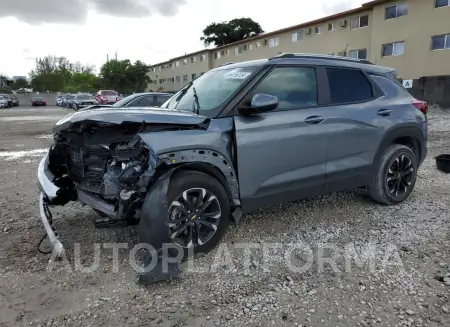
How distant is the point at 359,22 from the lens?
26.9 m

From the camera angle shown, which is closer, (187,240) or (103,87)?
(187,240)

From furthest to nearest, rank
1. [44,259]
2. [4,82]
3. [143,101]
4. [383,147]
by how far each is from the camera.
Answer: [4,82] → [143,101] → [383,147] → [44,259]

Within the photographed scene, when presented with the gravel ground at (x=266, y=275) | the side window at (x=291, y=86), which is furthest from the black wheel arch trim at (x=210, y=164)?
the side window at (x=291, y=86)

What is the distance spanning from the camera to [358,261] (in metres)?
3.08

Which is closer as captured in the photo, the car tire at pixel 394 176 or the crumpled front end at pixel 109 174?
the crumpled front end at pixel 109 174

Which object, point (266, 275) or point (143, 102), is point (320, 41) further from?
point (266, 275)

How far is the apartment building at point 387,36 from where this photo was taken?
21.6 meters

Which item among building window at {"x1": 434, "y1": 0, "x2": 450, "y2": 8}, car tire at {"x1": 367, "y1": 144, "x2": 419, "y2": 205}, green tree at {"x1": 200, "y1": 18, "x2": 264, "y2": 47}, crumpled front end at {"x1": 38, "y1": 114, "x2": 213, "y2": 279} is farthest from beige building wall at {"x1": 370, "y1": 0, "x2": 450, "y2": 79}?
green tree at {"x1": 200, "y1": 18, "x2": 264, "y2": 47}

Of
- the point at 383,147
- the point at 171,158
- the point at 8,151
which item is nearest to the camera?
the point at 171,158

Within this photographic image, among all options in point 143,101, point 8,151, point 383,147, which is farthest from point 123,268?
point 143,101

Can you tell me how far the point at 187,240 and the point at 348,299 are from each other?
140 cm

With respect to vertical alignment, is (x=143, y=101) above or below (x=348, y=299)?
above

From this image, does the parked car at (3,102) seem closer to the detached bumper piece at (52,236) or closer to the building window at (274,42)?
the building window at (274,42)

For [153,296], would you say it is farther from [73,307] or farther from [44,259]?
[44,259]
